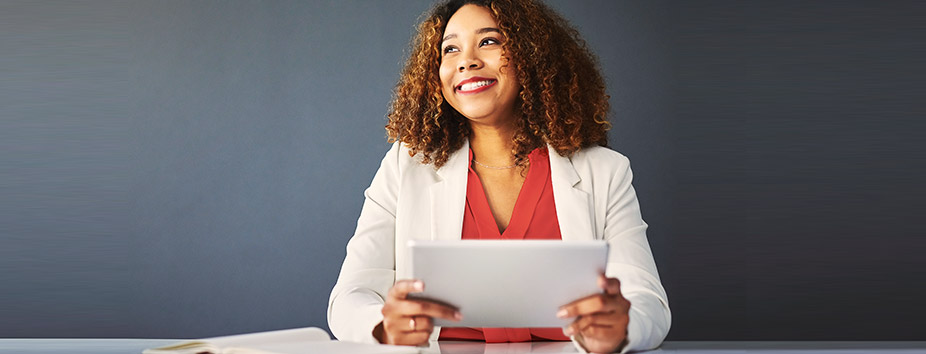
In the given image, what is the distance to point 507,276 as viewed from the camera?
107 centimetres

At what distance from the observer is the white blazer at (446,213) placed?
1652 millimetres

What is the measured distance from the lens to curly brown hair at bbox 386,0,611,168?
1.91 metres

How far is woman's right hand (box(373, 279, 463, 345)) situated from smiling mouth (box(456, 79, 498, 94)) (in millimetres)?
783

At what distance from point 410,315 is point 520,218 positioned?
67 centimetres

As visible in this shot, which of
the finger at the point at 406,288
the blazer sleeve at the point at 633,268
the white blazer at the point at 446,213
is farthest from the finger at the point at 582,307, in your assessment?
the white blazer at the point at 446,213

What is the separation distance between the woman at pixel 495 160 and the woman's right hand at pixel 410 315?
0.88ft

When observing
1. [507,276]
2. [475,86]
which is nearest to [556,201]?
[475,86]

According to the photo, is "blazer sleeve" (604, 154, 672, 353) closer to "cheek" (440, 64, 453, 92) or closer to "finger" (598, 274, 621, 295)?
"finger" (598, 274, 621, 295)

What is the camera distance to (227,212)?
3.62 m

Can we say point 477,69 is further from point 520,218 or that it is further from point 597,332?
point 597,332

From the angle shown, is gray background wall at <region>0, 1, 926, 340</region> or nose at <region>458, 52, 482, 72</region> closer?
nose at <region>458, 52, 482, 72</region>

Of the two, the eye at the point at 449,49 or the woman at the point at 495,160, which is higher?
the eye at the point at 449,49

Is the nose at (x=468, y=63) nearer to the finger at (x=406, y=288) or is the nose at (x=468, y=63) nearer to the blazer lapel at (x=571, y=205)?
the blazer lapel at (x=571, y=205)

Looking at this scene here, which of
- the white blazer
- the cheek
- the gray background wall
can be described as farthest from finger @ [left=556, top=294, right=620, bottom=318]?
the gray background wall
